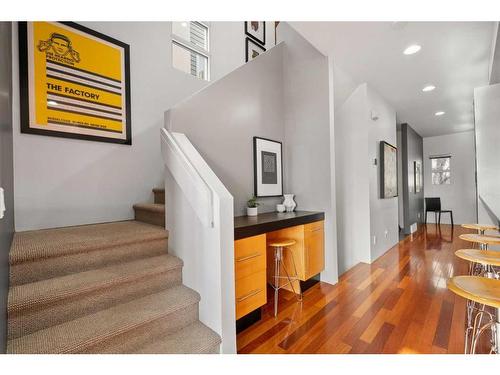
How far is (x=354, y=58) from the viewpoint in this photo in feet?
9.37

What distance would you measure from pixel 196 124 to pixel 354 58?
7.19 ft

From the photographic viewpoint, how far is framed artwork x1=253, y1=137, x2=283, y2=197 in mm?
2783

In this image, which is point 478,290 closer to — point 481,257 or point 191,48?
point 481,257

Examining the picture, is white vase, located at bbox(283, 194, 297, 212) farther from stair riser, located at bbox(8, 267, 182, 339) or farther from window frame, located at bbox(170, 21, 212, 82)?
→ window frame, located at bbox(170, 21, 212, 82)

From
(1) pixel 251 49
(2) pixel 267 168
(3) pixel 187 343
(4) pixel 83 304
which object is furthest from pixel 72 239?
(1) pixel 251 49

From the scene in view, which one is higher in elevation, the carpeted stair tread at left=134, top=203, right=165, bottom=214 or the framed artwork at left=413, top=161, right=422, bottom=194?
the framed artwork at left=413, top=161, right=422, bottom=194


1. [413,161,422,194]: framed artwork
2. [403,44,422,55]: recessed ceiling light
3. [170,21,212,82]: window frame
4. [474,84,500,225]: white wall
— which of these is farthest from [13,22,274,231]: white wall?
[413,161,422,194]: framed artwork

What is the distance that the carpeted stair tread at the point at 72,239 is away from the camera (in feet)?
4.84

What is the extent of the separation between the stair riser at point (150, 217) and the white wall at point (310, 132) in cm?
173

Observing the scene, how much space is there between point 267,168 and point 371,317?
1.88m
